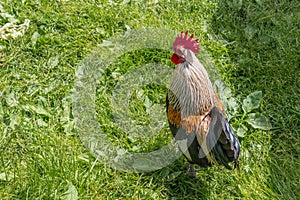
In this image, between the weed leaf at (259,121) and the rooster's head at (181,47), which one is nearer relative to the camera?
the rooster's head at (181,47)

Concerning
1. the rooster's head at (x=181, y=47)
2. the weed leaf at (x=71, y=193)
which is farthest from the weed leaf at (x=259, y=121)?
the weed leaf at (x=71, y=193)

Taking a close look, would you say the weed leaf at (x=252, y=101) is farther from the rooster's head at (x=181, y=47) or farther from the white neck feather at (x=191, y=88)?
the rooster's head at (x=181, y=47)

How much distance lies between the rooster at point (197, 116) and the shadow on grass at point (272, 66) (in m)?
0.49

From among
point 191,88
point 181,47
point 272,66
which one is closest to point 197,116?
point 191,88

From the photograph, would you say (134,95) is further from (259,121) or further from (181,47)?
(259,121)

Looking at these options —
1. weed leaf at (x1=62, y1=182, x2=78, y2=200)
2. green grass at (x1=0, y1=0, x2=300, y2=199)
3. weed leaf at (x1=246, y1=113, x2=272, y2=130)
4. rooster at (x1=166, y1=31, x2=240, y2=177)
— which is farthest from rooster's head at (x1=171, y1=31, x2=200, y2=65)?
weed leaf at (x1=62, y1=182, x2=78, y2=200)

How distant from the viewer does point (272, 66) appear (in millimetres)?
3348

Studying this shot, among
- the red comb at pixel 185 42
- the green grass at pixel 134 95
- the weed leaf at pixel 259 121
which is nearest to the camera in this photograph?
the red comb at pixel 185 42

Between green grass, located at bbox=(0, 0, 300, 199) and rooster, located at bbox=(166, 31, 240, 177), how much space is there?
35cm

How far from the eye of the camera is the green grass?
2.54 meters

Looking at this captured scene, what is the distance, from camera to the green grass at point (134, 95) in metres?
2.54

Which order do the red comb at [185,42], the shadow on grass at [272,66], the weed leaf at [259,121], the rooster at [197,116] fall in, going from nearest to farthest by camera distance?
1. the rooster at [197,116]
2. the red comb at [185,42]
3. the shadow on grass at [272,66]
4. the weed leaf at [259,121]

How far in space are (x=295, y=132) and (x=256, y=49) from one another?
881 mm

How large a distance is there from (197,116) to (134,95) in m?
0.85
